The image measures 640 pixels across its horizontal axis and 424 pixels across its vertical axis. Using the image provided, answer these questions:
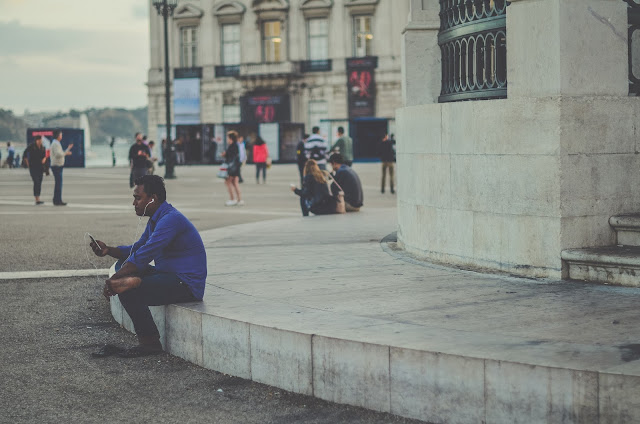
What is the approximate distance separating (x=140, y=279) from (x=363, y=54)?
1930 inches

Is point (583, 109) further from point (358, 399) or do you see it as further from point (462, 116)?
point (358, 399)

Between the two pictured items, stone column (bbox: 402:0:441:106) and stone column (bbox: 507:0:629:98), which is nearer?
stone column (bbox: 507:0:629:98)

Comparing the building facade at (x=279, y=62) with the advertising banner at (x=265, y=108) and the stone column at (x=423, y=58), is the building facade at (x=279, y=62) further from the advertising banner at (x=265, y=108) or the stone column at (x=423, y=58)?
the stone column at (x=423, y=58)

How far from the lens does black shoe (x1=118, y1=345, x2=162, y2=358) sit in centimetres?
628

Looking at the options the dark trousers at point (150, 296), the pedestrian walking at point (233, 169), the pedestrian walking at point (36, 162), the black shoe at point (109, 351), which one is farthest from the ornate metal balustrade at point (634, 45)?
the pedestrian walking at point (36, 162)

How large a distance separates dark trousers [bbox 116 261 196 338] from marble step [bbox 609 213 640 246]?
10.6 feet

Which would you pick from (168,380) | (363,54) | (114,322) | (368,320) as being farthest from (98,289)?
(363,54)

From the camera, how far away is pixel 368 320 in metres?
5.70

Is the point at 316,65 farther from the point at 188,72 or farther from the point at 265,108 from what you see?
the point at 188,72

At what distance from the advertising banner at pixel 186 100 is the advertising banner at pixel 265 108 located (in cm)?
294

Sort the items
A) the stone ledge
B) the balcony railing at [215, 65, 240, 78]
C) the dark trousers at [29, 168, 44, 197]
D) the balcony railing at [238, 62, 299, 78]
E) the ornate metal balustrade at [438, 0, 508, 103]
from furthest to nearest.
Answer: the balcony railing at [215, 65, 240, 78], the balcony railing at [238, 62, 299, 78], the dark trousers at [29, 168, 44, 197], the ornate metal balustrade at [438, 0, 508, 103], the stone ledge

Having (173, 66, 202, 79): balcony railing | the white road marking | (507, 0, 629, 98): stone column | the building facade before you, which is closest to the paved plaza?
the white road marking

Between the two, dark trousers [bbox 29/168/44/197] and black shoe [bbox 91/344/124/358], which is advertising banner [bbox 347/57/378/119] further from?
black shoe [bbox 91/344/124/358]

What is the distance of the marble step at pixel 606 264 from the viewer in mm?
6703
